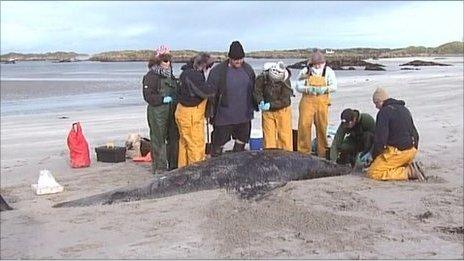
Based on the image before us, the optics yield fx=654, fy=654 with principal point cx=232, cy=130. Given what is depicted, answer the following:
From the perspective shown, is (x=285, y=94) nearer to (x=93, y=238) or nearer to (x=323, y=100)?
(x=323, y=100)

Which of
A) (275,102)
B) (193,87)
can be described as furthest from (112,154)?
(275,102)

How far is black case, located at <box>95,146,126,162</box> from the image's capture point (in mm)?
11531

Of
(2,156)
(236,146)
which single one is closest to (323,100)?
(236,146)

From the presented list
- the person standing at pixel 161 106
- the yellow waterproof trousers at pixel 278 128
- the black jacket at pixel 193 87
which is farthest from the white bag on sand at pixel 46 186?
the yellow waterproof trousers at pixel 278 128

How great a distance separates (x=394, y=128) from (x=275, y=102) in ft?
6.42

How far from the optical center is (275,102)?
10203 millimetres

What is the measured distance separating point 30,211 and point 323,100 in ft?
16.5

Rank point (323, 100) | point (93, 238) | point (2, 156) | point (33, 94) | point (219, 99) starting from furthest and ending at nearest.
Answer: point (33, 94)
point (2, 156)
point (323, 100)
point (219, 99)
point (93, 238)

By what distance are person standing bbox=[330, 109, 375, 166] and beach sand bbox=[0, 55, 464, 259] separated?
2.25ft

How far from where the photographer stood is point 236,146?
34.1ft

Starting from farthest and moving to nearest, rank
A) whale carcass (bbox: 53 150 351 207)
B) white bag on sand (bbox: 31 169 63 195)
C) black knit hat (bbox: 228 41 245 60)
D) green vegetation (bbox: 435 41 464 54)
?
1. green vegetation (bbox: 435 41 464 54)
2. black knit hat (bbox: 228 41 245 60)
3. white bag on sand (bbox: 31 169 63 195)
4. whale carcass (bbox: 53 150 351 207)

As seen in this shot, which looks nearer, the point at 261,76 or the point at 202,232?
the point at 202,232

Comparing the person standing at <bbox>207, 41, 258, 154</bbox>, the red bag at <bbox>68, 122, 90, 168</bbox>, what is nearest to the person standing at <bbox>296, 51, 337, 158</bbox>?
the person standing at <bbox>207, 41, 258, 154</bbox>

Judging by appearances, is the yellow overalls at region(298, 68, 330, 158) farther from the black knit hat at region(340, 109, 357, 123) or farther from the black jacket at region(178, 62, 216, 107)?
the black jacket at region(178, 62, 216, 107)
